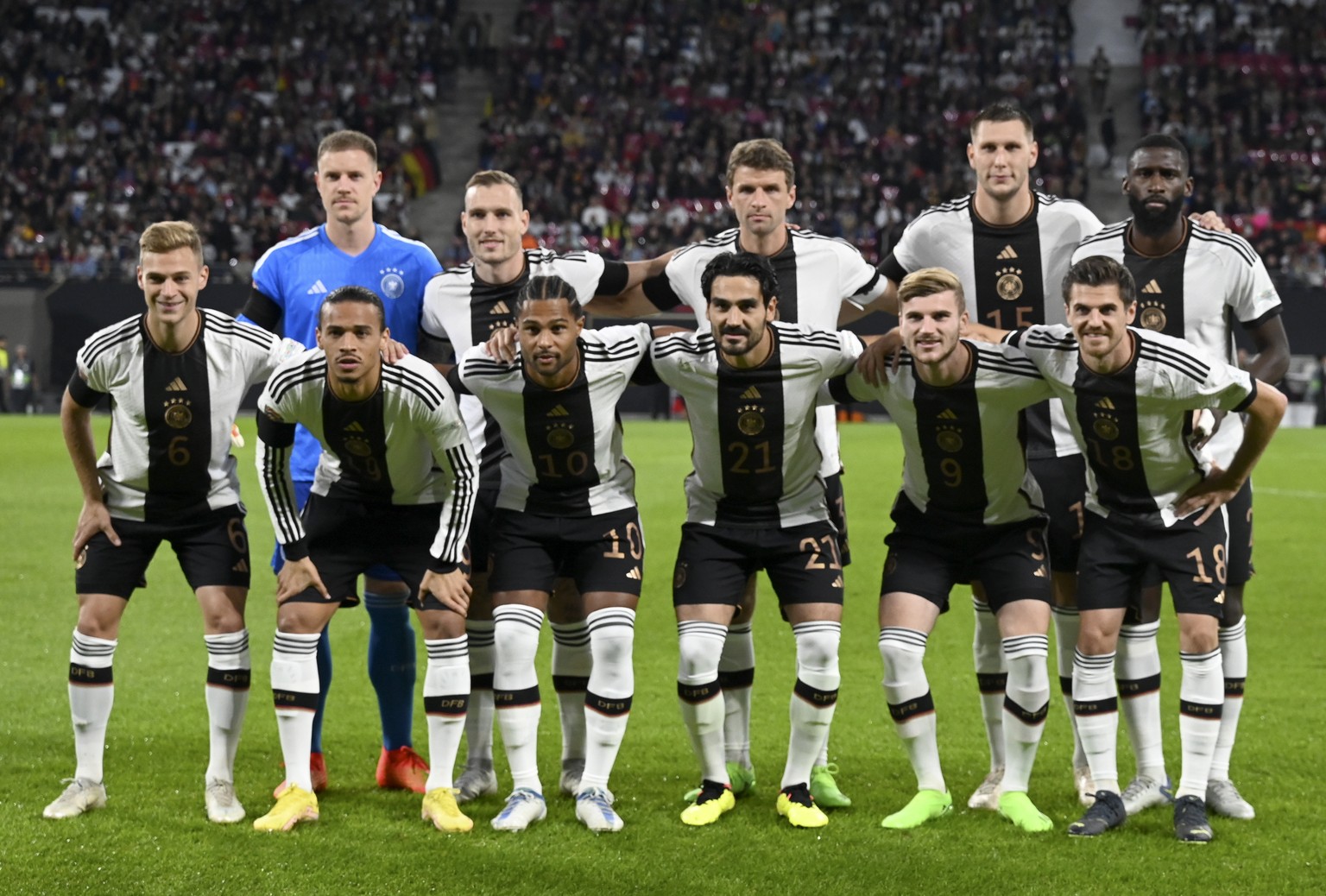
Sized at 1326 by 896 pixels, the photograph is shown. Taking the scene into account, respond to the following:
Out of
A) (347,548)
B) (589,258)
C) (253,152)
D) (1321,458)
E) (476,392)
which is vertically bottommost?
(1321,458)

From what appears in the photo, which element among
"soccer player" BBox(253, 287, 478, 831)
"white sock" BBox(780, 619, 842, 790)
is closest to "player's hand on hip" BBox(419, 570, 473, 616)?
"soccer player" BBox(253, 287, 478, 831)

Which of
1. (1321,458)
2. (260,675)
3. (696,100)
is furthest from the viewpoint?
(696,100)

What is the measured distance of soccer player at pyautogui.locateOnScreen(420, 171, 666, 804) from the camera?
5398mm

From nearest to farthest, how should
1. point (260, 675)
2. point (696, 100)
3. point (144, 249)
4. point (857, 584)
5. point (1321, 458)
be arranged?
point (144, 249) < point (260, 675) < point (857, 584) < point (1321, 458) < point (696, 100)

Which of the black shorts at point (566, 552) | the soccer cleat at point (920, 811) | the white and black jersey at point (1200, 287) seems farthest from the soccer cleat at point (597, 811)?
the white and black jersey at point (1200, 287)

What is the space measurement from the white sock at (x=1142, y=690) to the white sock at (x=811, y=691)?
1.03 metres

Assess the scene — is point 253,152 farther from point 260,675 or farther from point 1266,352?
point 1266,352

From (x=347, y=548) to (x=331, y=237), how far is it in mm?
1315

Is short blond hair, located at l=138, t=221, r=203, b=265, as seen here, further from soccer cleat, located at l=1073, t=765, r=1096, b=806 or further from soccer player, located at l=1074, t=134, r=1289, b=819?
soccer cleat, located at l=1073, t=765, r=1096, b=806

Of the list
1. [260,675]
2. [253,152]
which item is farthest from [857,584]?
[253,152]

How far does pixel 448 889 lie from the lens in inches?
169

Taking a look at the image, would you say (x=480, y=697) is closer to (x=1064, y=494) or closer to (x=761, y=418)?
(x=761, y=418)

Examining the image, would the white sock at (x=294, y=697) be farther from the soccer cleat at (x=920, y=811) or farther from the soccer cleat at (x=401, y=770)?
the soccer cleat at (x=920, y=811)

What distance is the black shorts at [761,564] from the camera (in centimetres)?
511
